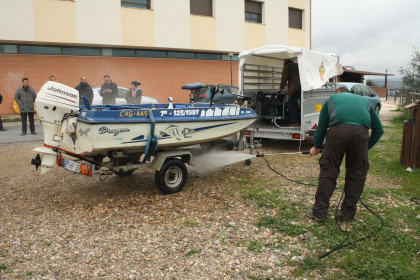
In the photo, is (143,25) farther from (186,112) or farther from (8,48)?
(186,112)

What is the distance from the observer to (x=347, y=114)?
4336mm

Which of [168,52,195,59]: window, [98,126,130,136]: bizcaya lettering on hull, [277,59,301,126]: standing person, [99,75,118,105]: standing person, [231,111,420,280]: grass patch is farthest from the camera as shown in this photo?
[168,52,195,59]: window

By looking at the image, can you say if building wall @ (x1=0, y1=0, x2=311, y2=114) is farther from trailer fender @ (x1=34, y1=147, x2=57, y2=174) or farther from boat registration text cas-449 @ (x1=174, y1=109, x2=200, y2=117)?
boat registration text cas-449 @ (x1=174, y1=109, x2=200, y2=117)

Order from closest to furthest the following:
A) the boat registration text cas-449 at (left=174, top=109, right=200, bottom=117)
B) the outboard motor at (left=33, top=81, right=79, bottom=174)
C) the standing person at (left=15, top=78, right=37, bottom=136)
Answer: the outboard motor at (left=33, top=81, right=79, bottom=174) → the boat registration text cas-449 at (left=174, top=109, right=200, bottom=117) → the standing person at (left=15, top=78, right=37, bottom=136)

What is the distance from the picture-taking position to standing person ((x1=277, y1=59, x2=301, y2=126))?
8797 millimetres

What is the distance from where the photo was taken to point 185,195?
18.5 feet

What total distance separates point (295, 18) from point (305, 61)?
19855mm

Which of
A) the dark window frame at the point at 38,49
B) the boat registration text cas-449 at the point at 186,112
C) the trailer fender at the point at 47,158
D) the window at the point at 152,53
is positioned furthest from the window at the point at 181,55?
the trailer fender at the point at 47,158

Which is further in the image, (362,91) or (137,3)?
(137,3)

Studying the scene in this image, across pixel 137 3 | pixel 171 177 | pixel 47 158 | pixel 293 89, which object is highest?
pixel 137 3

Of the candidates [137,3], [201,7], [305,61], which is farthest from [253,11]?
[305,61]

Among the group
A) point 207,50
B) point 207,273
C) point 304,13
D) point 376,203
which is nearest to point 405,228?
point 376,203

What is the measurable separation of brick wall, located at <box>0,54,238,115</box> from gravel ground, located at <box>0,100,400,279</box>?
12.5 metres

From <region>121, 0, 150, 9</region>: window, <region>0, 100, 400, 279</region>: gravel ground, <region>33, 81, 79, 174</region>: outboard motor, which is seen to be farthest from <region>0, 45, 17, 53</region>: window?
<region>33, 81, 79, 174</region>: outboard motor
